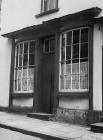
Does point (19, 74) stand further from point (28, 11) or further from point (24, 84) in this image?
point (28, 11)

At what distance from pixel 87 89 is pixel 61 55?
1.78m

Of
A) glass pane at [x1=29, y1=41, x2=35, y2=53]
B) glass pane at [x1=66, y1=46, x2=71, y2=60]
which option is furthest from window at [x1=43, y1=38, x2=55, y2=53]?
glass pane at [x1=66, y1=46, x2=71, y2=60]

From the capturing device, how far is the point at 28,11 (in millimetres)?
13266

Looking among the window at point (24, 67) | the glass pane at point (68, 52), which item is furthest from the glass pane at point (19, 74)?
the glass pane at point (68, 52)

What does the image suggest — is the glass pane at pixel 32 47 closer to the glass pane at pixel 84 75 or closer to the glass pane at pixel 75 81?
the glass pane at pixel 75 81

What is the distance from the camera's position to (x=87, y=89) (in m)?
10.4

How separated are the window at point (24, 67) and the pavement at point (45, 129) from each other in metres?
1.69

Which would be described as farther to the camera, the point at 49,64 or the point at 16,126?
the point at 49,64

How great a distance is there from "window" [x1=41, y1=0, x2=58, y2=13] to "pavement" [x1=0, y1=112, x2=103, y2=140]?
434cm

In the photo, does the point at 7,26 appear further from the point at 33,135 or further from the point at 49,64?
the point at 33,135

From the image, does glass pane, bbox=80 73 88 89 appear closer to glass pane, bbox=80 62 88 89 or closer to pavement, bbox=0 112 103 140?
glass pane, bbox=80 62 88 89

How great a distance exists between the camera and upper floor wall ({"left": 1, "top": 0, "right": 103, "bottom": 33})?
11.1 meters

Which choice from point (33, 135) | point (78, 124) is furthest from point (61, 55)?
point (33, 135)

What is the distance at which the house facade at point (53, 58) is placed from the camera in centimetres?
1031
